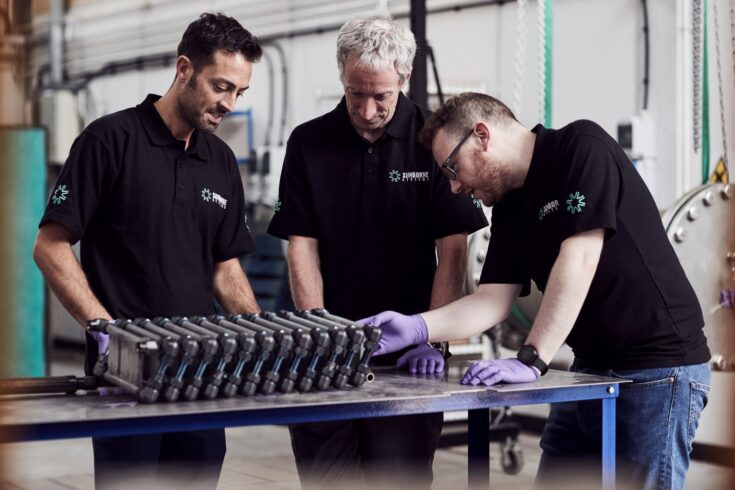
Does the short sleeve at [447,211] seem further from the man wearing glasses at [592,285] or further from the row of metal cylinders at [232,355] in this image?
the row of metal cylinders at [232,355]

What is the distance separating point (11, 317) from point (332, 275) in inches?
182

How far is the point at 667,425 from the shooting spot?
7.00 ft

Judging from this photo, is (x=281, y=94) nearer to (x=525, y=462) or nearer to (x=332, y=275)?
(x=525, y=462)

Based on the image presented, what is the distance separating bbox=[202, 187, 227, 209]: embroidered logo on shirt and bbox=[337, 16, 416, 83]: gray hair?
42 cm

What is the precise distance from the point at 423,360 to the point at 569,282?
1.33ft

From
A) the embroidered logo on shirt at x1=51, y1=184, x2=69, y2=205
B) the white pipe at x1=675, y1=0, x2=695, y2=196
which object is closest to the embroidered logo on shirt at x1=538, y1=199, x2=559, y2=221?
the embroidered logo on shirt at x1=51, y1=184, x2=69, y2=205

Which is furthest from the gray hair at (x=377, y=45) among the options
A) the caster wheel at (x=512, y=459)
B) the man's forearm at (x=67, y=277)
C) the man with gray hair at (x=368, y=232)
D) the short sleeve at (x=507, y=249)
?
the caster wheel at (x=512, y=459)

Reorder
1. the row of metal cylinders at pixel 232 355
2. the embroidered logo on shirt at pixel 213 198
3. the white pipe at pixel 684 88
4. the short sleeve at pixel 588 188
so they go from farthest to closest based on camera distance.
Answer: the white pipe at pixel 684 88 < the embroidered logo on shirt at pixel 213 198 < the short sleeve at pixel 588 188 < the row of metal cylinders at pixel 232 355

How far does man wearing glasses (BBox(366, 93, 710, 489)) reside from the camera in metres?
2.10

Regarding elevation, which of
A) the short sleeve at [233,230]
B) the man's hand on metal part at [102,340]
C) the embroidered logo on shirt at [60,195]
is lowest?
the man's hand on metal part at [102,340]

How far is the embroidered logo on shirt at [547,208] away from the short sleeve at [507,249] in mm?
94

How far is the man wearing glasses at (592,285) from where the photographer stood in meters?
2.10

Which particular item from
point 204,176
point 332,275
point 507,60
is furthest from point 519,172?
point 507,60

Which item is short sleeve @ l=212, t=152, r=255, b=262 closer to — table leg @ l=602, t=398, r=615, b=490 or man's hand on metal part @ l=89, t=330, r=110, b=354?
man's hand on metal part @ l=89, t=330, r=110, b=354
